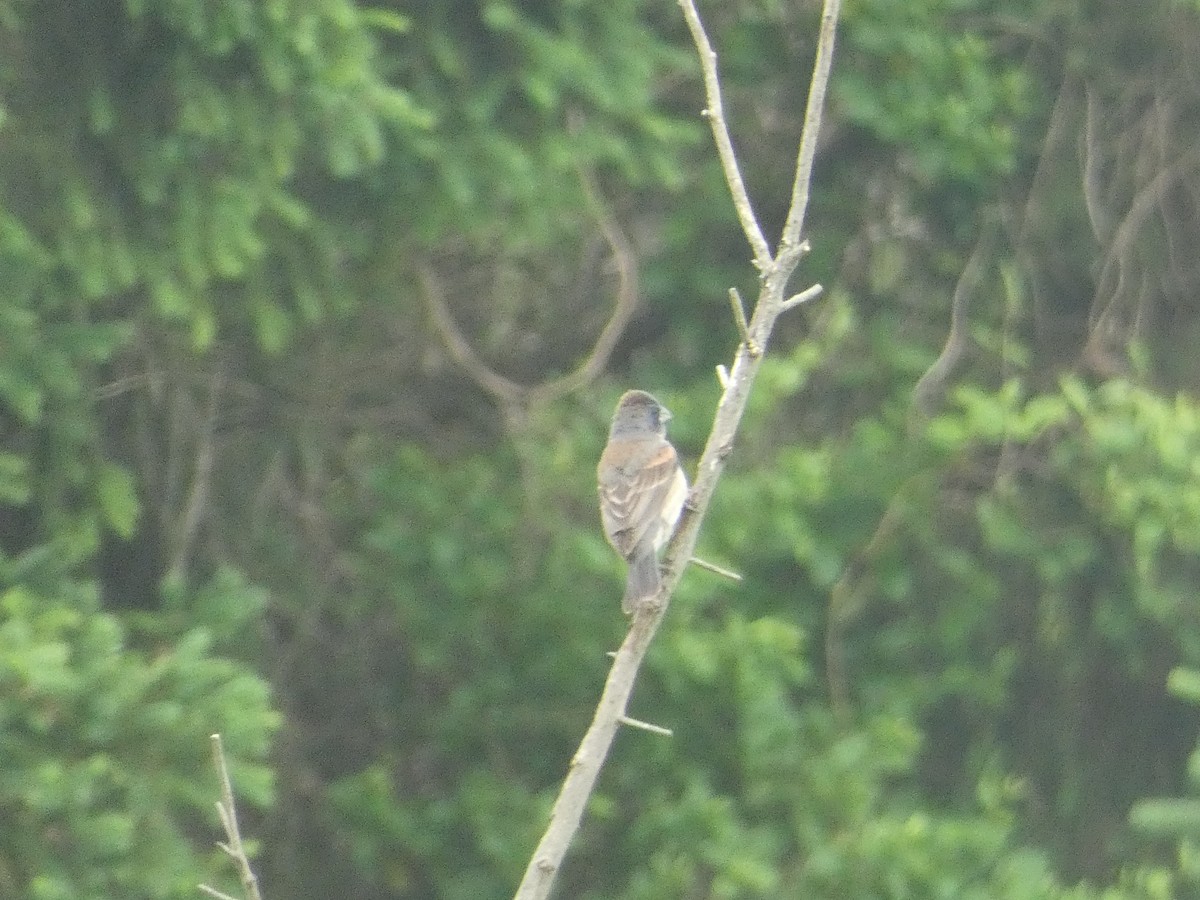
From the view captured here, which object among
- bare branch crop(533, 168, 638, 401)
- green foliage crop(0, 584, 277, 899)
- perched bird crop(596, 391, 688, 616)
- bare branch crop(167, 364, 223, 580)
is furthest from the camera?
bare branch crop(533, 168, 638, 401)

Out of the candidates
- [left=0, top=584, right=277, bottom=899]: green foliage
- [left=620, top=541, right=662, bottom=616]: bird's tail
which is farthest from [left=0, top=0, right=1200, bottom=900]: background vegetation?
[left=620, top=541, right=662, bottom=616]: bird's tail

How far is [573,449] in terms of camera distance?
21.2 feet

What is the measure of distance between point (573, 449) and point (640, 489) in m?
1.34

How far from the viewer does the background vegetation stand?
498 cm

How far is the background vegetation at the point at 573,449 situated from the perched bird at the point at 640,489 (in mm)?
677

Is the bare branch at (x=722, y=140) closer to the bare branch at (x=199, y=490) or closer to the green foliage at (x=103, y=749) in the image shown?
the green foliage at (x=103, y=749)

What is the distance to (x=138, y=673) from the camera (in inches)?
191

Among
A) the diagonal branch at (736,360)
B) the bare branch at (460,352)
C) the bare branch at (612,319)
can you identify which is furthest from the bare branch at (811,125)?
the bare branch at (460,352)

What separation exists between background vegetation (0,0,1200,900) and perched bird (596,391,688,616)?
677 millimetres

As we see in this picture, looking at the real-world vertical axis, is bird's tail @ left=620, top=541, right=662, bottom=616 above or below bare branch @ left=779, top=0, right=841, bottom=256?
below

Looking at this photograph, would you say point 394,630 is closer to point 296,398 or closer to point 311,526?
point 311,526

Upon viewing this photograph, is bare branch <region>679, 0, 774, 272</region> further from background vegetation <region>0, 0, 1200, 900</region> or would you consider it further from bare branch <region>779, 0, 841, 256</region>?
background vegetation <region>0, 0, 1200, 900</region>

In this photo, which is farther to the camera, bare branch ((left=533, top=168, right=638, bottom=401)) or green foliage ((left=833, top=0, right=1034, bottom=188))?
bare branch ((left=533, top=168, right=638, bottom=401))

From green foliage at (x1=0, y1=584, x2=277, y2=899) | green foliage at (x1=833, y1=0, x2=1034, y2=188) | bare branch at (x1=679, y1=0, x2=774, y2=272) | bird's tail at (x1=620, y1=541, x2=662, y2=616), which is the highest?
bare branch at (x1=679, y1=0, x2=774, y2=272)
